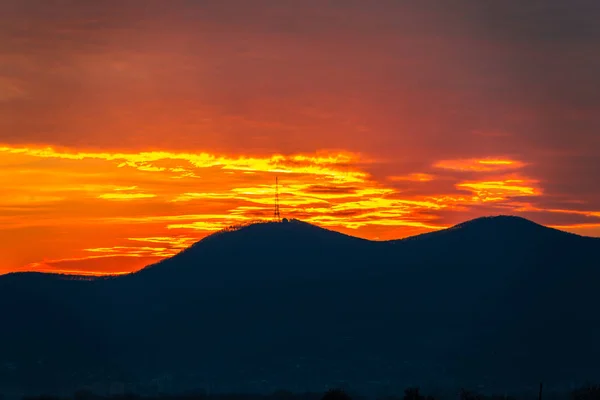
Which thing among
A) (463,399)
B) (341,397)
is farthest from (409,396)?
(463,399)

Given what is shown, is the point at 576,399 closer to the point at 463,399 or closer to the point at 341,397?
the point at 463,399

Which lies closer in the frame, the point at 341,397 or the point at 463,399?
the point at 341,397

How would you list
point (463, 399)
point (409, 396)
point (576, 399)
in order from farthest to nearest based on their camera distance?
point (576, 399), point (463, 399), point (409, 396)

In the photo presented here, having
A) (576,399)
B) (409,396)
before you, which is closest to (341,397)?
(409,396)

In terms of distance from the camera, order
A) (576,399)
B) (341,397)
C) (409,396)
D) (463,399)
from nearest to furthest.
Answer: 1. (409,396)
2. (341,397)
3. (463,399)
4. (576,399)

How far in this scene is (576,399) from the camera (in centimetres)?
15600

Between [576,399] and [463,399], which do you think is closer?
[463,399]

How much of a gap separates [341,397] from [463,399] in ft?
58.9

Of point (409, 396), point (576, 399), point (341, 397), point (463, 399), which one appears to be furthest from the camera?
point (576, 399)

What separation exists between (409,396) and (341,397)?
1503 centimetres

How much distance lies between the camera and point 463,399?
13575 centimetres

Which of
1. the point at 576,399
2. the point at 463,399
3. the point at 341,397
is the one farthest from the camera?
the point at 576,399

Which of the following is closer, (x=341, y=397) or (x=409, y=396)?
(x=409, y=396)

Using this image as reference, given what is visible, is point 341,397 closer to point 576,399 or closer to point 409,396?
point 409,396
